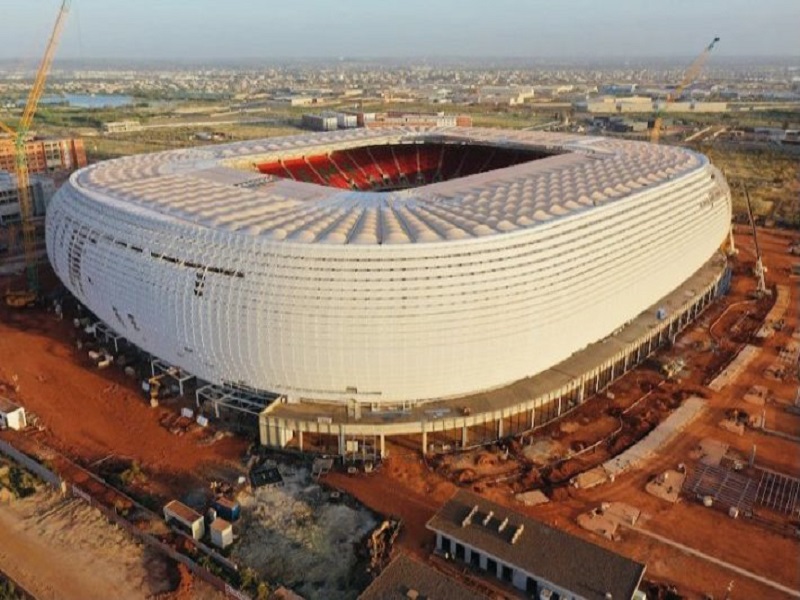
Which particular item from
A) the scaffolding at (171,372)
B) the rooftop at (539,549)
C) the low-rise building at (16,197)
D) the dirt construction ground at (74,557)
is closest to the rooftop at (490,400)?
the rooftop at (539,549)

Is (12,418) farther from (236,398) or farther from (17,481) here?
(236,398)

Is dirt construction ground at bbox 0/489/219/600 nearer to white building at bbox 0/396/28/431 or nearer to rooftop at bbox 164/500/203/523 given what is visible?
rooftop at bbox 164/500/203/523

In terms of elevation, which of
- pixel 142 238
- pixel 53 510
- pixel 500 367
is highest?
pixel 142 238

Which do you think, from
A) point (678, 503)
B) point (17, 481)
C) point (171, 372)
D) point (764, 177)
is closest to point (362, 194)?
point (171, 372)

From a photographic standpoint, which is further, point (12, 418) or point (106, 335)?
point (106, 335)

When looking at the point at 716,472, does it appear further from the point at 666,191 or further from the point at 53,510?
the point at 53,510

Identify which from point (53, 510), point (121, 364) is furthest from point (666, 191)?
point (53, 510)

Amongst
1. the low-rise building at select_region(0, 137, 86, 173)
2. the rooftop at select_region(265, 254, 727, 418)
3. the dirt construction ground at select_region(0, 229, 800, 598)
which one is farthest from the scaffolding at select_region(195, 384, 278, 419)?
the low-rise building at select_region(0, 137, 86, 173)
